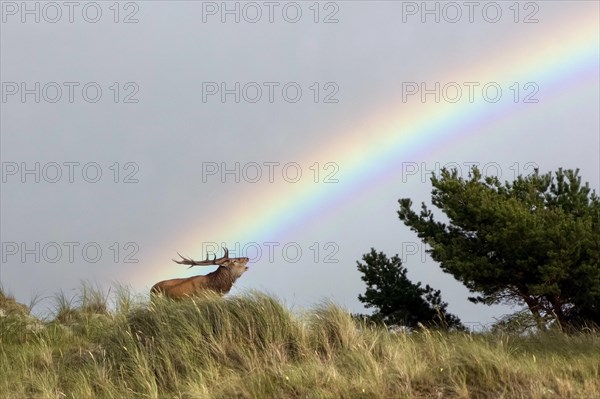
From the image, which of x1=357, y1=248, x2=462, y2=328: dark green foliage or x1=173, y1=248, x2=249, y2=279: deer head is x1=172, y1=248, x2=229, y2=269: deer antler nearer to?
x1=173, y1=248, x2=249, y2=279: deer head

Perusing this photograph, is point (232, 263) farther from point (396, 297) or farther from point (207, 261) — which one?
point (396, 297)

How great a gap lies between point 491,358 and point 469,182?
10.8 m

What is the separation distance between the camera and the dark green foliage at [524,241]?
17453mm

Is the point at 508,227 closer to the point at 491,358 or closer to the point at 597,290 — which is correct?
the point at 597,290

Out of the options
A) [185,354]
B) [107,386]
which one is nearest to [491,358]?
[185,354]

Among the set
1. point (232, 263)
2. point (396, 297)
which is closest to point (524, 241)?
point (396, 297)

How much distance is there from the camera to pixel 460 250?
18703mm

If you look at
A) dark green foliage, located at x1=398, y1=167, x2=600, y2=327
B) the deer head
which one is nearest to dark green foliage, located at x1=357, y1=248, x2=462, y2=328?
dark green foliage, located at x1=398, y1=167, x2=600, y2=327

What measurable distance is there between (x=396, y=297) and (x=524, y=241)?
12.8 feet

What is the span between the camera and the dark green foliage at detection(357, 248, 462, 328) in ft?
62.9

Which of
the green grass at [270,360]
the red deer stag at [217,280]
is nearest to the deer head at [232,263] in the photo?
the red deer stag at [217,280]

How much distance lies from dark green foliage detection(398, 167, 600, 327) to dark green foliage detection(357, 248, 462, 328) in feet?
3.45

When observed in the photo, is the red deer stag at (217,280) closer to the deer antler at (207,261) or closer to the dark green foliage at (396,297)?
the deer antler at (207,261)

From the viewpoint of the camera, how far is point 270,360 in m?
10.4
